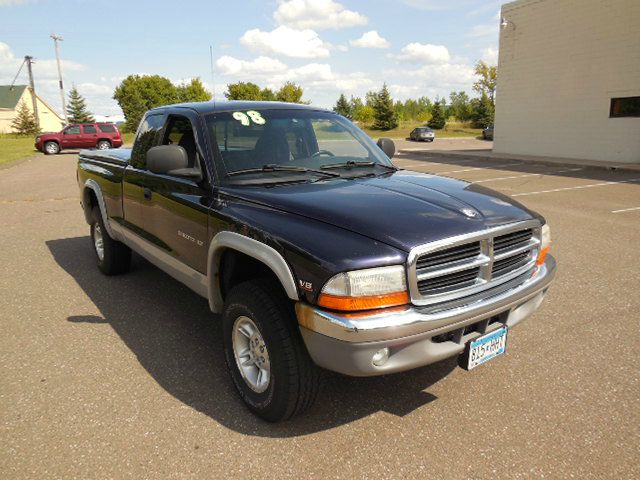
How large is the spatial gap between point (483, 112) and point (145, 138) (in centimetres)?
6326

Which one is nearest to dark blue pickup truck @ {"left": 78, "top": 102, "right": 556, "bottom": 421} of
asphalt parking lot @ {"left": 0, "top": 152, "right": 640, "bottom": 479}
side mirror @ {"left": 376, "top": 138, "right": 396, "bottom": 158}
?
asphalt parking lot @ {"left": 0, "top": 152, "right": 640, "bottom": 479}

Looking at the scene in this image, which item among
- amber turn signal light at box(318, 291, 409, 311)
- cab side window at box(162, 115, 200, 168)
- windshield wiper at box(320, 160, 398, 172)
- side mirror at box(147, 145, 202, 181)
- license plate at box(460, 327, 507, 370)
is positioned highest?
cab side window at box(162, 115, 200, 168)

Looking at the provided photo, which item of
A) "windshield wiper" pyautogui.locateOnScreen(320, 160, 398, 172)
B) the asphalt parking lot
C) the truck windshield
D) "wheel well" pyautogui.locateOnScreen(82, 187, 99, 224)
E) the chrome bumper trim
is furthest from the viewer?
"wheel well" pyautogui.locateOnScreen(82, 187, 99, 224)

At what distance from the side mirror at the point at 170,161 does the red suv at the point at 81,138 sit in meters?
26.8

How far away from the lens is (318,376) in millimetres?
2592

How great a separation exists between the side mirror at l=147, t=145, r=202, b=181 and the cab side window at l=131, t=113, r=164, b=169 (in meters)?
1.03

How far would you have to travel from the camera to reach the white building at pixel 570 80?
57.6ft

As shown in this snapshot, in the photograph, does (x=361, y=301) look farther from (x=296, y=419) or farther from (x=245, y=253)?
(x=296, y=419)

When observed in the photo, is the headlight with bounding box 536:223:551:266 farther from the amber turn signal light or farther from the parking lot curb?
the parking lot curb

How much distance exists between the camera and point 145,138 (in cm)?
453

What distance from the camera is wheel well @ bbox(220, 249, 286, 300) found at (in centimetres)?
299

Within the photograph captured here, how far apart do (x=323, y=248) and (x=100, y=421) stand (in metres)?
1.76

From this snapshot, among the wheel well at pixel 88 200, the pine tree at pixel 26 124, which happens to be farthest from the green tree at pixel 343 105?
the wheel well at pixel 88 200

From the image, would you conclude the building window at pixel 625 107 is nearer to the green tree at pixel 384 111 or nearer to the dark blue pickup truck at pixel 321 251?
the dark blue pickup truck at pixel 321 251
